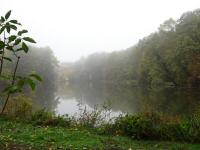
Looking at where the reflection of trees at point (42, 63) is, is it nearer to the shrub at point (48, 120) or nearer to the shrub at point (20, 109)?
the shrub at point (20, 109)

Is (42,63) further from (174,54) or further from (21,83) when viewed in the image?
(21,83)

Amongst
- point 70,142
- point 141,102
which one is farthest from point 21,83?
point 141,102

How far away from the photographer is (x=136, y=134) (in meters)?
11.2

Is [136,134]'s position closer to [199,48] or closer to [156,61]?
[199,48]

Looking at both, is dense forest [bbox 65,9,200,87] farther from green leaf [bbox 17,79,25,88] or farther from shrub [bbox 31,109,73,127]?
green leaf [bbox 17,79,25,88]

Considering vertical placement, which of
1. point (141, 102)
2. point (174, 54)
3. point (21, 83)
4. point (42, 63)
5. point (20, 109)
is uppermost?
point (42, 63)

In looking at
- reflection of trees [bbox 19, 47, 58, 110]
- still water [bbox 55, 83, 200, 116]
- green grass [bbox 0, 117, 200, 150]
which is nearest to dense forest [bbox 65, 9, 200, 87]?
still water [bbox 55, 83, 200, 116]

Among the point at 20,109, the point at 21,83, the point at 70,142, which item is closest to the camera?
the point at 21,83

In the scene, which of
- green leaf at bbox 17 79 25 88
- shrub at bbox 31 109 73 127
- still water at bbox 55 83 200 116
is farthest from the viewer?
still water at bbox 55 83 200 116

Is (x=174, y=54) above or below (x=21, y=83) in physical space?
above

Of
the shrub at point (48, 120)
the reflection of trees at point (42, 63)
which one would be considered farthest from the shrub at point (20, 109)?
the reflection of trees at point (42, 63)

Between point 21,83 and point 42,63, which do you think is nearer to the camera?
point 21,83

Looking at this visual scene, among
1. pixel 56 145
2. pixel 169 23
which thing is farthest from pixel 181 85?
pixel 56 145

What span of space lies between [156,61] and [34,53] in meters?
40.4
